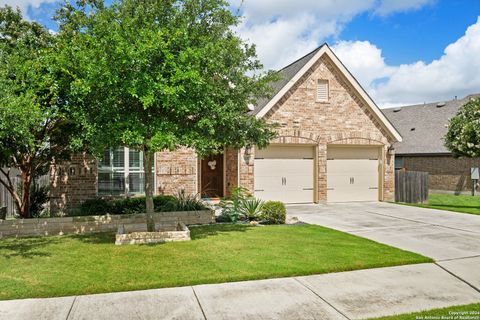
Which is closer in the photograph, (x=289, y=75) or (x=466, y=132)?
(x=466, y=132)

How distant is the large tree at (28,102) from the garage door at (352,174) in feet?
37.4

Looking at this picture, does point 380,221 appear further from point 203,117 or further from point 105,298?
point 105,298

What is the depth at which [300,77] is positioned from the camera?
51.1 ft

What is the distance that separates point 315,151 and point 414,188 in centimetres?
535

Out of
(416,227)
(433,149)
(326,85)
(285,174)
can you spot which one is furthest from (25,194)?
(433,149)

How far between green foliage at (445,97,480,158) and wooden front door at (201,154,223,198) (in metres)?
10.6

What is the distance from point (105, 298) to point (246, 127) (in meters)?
5.22

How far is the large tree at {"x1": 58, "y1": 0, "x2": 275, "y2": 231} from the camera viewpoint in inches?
272

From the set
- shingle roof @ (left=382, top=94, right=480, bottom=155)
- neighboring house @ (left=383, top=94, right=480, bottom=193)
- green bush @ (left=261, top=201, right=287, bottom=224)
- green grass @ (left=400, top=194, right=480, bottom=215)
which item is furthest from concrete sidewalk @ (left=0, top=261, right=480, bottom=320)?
shingle roof @ (left=382, top=94, right=480, bottom=155)

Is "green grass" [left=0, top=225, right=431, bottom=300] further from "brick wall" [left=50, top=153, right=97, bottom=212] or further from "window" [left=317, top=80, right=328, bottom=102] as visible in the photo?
"window" [left=317, top=80, right=328, bottom=102]

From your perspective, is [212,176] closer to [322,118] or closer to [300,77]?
[322,118]

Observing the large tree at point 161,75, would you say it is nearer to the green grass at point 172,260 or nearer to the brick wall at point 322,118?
the green grass at point 172,260

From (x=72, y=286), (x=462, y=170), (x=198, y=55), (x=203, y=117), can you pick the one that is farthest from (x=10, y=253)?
(x=462, y=170)

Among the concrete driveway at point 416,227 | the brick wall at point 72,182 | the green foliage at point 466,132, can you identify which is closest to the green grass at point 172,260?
the concrete driveway at point 416,227
